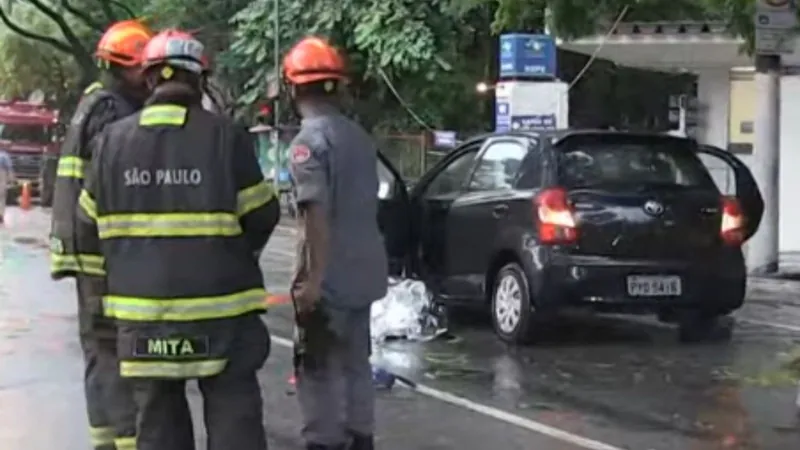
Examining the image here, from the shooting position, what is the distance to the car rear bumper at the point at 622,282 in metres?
→ 11.0

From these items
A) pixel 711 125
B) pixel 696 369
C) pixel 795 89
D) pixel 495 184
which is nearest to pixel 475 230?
pixel 495 184

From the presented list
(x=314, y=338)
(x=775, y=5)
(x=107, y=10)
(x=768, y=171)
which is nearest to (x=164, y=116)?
(x=314, y=338)

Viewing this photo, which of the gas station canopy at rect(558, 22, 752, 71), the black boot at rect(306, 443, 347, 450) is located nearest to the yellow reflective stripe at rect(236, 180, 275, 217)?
the black boot at rect(306, 443, 347, 450)

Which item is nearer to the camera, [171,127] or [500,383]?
[171,127]

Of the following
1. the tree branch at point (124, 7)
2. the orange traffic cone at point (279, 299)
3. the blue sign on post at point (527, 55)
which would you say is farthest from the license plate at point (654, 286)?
the tree branch at point (124, 7)

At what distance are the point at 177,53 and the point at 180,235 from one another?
68 cm

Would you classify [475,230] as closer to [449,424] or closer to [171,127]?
[449,424]

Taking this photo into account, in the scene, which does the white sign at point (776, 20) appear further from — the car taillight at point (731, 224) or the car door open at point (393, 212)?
the car door open at point (393, 212)

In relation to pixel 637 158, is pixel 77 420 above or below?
below

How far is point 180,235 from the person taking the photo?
5285mm

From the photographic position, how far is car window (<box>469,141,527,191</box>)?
11.7 m

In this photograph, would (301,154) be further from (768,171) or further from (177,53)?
(768,171)

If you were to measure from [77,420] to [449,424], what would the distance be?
2054 millimetres

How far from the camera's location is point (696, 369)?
1052 cm
